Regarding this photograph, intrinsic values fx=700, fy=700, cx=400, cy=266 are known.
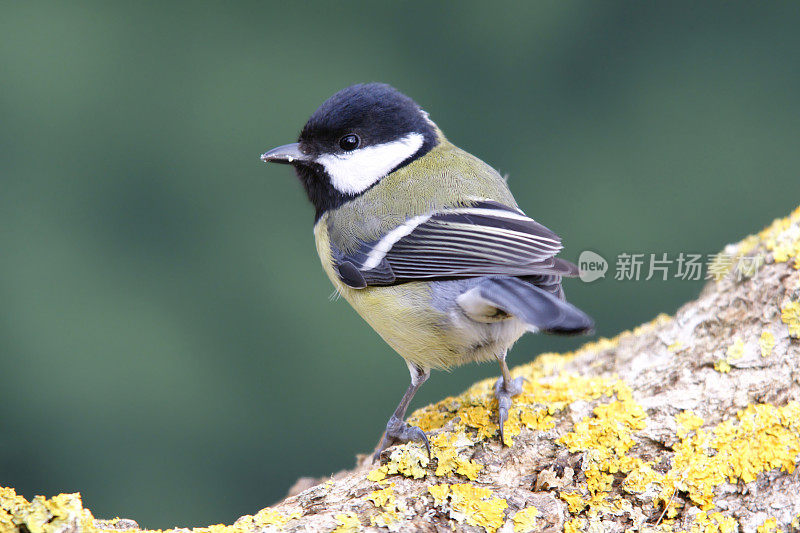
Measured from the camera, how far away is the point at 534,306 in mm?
1193

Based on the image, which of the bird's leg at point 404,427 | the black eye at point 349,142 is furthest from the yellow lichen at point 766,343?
the black eye at point 349,142

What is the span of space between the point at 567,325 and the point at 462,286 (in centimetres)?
33

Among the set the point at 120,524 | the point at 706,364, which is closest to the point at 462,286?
the point at 706,364

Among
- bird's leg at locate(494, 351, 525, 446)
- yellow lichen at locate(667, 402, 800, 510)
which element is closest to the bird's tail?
bird's leg at locate(494, 351, 525, 446)

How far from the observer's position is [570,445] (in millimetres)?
1291

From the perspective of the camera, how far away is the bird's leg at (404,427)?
1.37m

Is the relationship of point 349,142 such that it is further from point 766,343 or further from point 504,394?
point 766,343

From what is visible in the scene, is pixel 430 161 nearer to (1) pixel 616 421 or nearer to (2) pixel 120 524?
(1) pixel 616 421

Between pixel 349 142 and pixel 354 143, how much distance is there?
0.04ft

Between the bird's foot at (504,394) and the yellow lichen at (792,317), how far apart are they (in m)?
0.56

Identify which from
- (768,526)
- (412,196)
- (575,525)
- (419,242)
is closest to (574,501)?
(575,525)

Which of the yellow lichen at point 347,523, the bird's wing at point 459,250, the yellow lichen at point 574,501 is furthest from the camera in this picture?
the bird's wing at point 459,250

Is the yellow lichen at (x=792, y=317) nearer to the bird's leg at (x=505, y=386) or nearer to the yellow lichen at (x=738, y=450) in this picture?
the yellow lichen at (x=738, y=450)

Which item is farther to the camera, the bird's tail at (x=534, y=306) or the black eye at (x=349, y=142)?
the black eye at (x=349, y=142)
